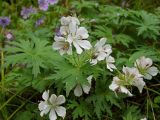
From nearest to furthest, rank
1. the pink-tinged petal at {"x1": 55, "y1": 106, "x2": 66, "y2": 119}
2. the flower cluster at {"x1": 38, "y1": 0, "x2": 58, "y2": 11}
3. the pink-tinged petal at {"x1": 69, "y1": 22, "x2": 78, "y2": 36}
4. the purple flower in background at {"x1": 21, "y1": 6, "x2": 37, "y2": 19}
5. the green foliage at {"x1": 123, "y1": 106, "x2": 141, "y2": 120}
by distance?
the pink-tinged petal at {"x1": 69, "y1": 22, "x2": 78, "y2": 36} → the pink-tinged petal at {"x1": 55, "y1": 106, "x2": 66, "y2": 119} → the green foliage at {"x1": 123, "y1": 106, "x2": 141, "y2": 120} → the flower cluster at {"x1": 38, "y1": 0, "x2": 58, "y2": 11} → the purple flower in background at {"x1": 21, "y1": 6, "x2": 37, "y2": 19}

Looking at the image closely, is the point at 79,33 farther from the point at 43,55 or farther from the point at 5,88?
the point at 5,88

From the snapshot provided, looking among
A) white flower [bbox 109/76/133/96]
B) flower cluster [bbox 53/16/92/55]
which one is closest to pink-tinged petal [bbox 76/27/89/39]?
flower cluster [bbox 53/16/92/55]

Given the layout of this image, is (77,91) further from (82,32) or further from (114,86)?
(82,32)

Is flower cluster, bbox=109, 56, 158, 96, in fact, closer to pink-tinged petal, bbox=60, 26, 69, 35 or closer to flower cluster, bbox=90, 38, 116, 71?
flower cluster, bbox=90, 38, 116, 71

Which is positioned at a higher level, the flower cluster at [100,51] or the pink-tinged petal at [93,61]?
the flower cluster at [100,51]

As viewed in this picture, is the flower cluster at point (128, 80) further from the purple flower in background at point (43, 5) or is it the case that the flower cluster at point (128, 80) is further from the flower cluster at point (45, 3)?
the purple flower in background at point (43, 5)

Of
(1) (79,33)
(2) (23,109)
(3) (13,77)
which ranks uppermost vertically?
(1) (79,33)

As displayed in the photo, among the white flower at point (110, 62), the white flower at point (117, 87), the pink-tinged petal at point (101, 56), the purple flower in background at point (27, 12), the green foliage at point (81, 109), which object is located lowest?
the purple flower in background at point (27, 12)

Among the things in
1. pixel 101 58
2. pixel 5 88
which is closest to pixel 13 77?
pixel 5 88

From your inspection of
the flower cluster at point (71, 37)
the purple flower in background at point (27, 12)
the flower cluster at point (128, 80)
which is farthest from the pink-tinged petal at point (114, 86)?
the purple flower in background at point (27, 12)
